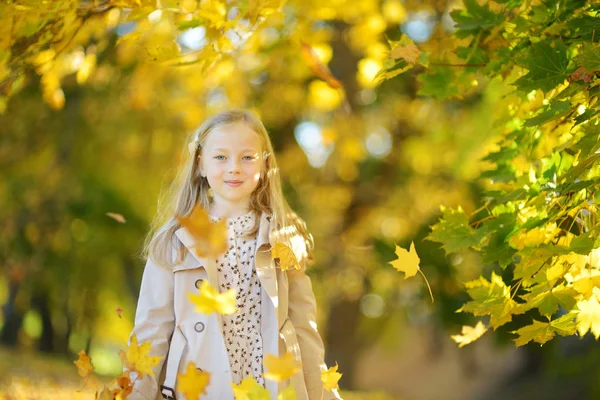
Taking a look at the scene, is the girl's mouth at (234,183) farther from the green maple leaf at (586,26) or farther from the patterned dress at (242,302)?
the green maple leaf at (586,26)

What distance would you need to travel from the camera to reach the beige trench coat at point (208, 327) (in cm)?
238

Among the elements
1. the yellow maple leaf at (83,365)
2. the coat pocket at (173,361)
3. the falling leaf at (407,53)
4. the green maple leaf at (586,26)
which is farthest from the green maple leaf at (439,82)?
the yellow maple leaf at (83,365)

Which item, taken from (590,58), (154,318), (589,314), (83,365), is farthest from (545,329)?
(83,365)

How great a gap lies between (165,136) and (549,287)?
7.66 metres

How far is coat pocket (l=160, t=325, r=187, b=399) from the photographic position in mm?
2377

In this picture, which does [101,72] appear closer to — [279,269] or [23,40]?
[23,40]

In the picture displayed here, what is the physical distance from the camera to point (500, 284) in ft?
7.81

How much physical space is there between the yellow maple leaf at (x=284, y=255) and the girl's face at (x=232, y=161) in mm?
271

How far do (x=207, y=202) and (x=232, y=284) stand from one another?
356 mm

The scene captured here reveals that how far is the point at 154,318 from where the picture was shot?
97.1 inches

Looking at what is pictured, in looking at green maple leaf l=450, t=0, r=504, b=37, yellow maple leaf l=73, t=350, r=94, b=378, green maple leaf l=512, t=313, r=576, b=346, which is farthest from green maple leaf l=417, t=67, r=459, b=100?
yellow maple leaf l=73, t=350, r=94, b=378

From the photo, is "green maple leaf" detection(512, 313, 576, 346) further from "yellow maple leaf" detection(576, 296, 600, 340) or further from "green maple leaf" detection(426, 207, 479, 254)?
"green maple leaf" detection(426, 207, 479, 254)

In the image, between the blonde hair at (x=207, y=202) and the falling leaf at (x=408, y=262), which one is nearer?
the falling leaf at (x=408, y=262)

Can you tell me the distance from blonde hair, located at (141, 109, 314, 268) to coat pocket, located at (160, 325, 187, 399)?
0.87 feet
